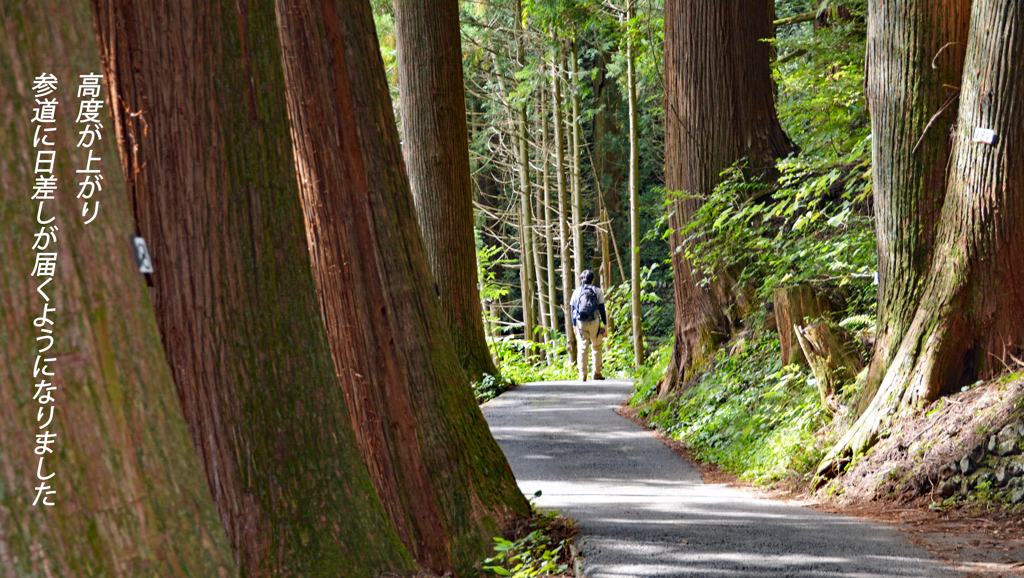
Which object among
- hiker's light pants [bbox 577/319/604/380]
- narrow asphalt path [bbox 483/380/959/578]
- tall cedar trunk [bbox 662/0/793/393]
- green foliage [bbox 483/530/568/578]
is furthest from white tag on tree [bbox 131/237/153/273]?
hiker's light pants [bbox 577/319/604/380]

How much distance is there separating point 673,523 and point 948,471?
1.97 meters

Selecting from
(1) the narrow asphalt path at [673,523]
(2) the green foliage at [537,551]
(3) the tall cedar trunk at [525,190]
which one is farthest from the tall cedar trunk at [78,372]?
(3) the tall cedar trunk at [525,190]

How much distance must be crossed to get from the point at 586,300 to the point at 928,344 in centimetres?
878

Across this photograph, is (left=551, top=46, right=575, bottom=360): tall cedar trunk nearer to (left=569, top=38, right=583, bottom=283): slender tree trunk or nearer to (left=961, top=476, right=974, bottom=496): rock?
(left=569, top=38, right=583, bottom=283): slender tree trunk

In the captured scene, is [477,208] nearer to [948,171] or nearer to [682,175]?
[682,175]

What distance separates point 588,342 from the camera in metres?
15.1

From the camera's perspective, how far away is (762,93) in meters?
10.4

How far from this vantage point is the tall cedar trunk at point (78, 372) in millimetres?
1932

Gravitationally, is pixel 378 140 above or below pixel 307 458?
above

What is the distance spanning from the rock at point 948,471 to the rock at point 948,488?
33mm

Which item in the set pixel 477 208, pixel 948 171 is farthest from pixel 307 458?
pixel 477 208

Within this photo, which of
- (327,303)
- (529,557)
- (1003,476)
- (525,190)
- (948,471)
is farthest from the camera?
(525,190)

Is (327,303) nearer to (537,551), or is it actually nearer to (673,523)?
(537,551)

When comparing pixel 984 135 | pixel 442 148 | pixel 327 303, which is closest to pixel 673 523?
pixel 327 303
